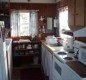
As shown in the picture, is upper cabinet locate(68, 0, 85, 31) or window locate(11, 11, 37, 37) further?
window locate(11, 11, 37, 37)

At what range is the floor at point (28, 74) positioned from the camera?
485cm

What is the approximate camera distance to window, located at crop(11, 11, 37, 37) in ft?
19.4

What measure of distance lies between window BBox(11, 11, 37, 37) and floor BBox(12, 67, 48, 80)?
1143mm

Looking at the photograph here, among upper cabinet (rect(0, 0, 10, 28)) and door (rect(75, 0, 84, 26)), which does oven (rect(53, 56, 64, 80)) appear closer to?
door (rect(75, 0, 84, 26))

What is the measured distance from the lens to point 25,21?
6.05 m

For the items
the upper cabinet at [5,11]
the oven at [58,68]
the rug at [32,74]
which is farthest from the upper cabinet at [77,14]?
the upper cabinet at [5,11]

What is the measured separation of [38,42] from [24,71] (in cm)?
102

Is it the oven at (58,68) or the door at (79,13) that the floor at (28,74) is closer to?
the oven at (58,68)

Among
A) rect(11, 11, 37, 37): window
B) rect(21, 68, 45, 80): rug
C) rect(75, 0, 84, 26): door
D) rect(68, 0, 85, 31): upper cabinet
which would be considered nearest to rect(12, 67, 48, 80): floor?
rect(21, 68, 45, 80): rug

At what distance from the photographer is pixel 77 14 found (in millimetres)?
2453

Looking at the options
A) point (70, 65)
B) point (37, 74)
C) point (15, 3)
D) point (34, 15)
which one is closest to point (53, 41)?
point (37, 74)

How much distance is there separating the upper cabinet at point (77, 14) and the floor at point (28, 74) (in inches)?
93.1

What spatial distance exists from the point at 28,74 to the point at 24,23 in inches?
69.6

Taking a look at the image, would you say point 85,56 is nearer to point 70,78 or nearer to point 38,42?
point 70,78
